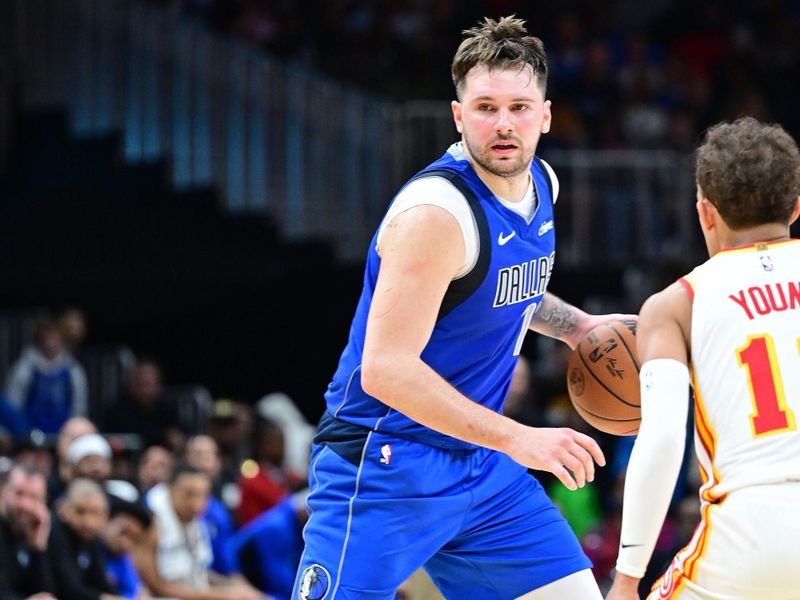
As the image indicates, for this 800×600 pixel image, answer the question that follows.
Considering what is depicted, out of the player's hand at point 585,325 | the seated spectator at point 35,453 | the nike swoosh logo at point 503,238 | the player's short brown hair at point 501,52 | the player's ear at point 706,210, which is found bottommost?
the seated spectator at point 35,453

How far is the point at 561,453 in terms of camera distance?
3.79 meters

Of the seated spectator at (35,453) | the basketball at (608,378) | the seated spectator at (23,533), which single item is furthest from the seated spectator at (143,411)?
the basketball at (608,378)

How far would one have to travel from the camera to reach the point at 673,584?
3.56 m

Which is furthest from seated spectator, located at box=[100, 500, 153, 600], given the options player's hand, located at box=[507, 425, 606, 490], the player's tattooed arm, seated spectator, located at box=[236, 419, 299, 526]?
player's hand, located at box=[507, 425, 606, 490]

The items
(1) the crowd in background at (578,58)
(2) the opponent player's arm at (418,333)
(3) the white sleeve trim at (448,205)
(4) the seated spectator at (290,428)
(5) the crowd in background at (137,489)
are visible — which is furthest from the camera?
(1) the crowd in background at (578,58)

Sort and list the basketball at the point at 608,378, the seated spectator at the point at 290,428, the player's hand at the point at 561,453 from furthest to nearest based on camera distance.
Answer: the seated spectator at the point at 290,428
the basketball at the point at 608,378
the player's hand at the point at 561,453

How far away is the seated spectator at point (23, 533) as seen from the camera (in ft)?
26.7

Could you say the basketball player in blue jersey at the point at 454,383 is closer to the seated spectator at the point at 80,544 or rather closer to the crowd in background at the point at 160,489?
the crowd in background at the point at 160,489

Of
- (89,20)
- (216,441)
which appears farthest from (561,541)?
(89,20)

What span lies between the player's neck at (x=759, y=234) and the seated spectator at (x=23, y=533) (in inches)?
216

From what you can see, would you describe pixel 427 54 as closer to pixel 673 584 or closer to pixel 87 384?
pixel 87 384

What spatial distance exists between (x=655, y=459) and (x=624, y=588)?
32cm

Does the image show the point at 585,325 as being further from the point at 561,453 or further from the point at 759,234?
the point at 759,234

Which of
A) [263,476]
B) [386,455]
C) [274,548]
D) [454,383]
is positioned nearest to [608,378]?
[454,383]
